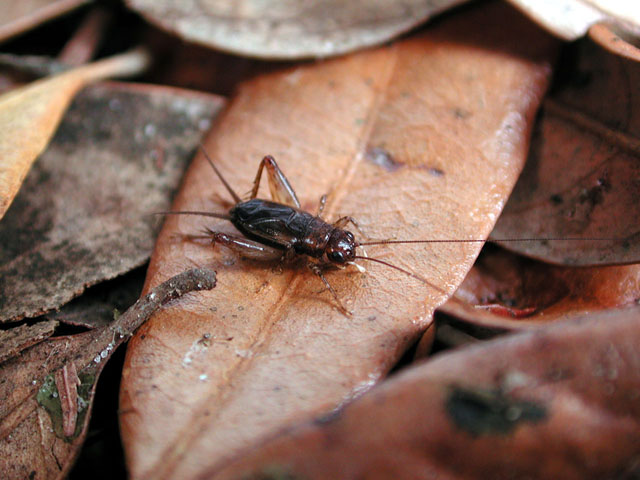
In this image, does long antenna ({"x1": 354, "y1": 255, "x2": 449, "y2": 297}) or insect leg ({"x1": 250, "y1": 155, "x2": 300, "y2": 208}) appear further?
insect leg ({"x1": 250, "y1": 155, "x2": 300, "y2": 208})

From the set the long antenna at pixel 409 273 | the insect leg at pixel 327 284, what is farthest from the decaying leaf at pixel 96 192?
the long antenna at pixel 409 273

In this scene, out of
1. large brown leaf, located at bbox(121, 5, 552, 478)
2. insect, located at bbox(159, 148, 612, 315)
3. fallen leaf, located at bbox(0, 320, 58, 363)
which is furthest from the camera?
insect, located at bbox(159, 148, 612, 315)

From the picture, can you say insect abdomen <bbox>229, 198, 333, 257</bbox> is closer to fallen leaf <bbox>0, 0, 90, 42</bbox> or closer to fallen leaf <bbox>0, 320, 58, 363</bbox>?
fallen leaf <bbox>0, 320, 58, 363</bbox>

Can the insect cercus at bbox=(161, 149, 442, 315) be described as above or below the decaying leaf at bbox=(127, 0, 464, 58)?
below

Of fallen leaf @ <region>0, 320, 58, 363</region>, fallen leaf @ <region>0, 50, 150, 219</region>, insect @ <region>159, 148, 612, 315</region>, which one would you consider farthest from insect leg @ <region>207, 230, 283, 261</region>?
fallen leaf @ <region>0, 50, 150, 219</region>

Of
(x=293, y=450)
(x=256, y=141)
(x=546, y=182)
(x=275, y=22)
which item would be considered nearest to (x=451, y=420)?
(x=293, y=450)

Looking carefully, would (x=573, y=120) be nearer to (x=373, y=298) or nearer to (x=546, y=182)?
(x=546, y=182)

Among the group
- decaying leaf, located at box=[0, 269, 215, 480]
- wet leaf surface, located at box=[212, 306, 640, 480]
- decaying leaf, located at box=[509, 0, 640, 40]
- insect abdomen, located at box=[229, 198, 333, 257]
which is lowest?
decaying leaf, located at box=[0, 269, 215, 480]

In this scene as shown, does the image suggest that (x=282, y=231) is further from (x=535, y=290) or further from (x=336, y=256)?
(x=535, y=290)
